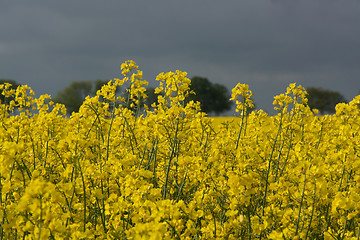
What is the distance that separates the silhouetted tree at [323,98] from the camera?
53928mm

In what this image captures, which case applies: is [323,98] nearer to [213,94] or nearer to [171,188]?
[213,94]

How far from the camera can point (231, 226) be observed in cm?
333

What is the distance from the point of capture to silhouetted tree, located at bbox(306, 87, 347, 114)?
5393 cm

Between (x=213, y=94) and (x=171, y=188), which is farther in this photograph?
(x=213, y=94)

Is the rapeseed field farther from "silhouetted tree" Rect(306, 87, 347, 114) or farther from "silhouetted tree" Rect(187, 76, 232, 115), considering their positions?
"silhouetted tree" Rect(306, 87, 347, 114)

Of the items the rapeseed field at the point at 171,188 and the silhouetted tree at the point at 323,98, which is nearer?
the rapeseed field at the point at 171,188

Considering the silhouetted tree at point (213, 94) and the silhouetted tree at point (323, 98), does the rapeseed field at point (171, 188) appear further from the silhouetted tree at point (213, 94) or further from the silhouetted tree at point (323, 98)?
the silhouetted tree at point (323, 98)

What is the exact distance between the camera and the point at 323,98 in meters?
55.9

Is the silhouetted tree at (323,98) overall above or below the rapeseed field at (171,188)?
above

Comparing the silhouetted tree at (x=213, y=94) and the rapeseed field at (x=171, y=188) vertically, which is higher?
the silhouetted tree at (x=213, y=94)

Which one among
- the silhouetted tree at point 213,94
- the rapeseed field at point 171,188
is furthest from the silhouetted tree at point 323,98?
the rapeseed field at point 171,188

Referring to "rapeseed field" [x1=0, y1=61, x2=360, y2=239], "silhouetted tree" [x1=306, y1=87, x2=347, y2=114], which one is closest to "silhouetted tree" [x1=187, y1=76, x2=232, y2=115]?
"silhouetted tree" [x1=306, y1=87, x2=347, y2=114]

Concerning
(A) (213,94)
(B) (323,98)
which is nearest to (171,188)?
(A) (213,94)

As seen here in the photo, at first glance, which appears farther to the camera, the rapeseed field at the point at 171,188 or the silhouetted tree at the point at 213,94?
the silhouetted tree at the point at 213,94
